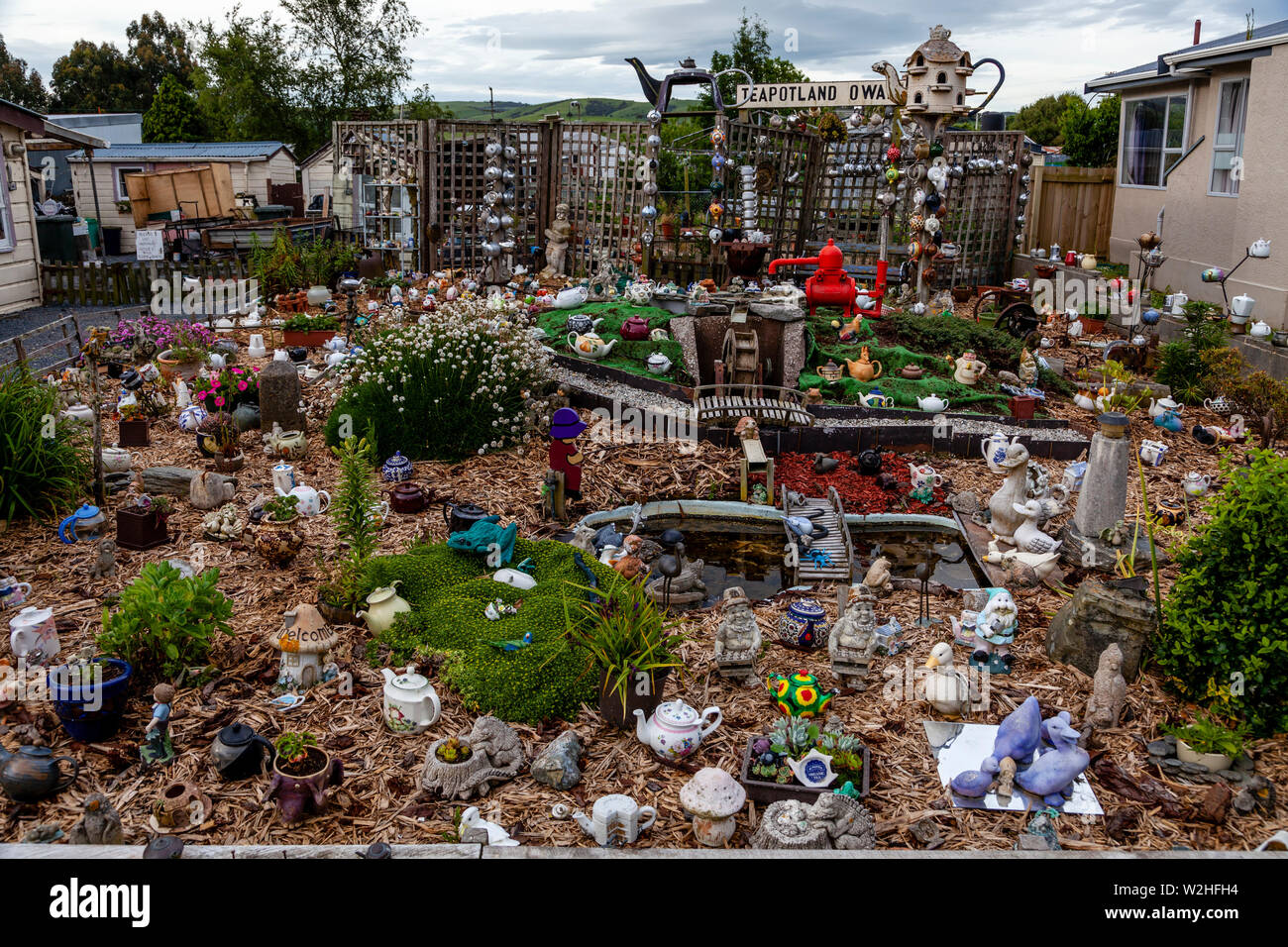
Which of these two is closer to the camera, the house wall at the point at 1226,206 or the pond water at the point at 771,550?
the pond water at the point at 771,550

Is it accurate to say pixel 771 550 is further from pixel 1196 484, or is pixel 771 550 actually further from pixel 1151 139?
pixel 1151 139

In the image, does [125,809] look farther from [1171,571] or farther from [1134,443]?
[1134,443]

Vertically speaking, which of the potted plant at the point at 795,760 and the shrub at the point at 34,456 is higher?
the shrub at the point at 34,456

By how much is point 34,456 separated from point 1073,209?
60.6ft

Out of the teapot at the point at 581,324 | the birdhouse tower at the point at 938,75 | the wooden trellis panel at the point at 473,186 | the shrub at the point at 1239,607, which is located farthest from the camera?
the wooden trellis panel at the point at 473,186

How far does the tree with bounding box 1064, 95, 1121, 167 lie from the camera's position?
80.5ft

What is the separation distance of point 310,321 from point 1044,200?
14935 mm

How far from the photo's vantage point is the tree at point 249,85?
3378 cm

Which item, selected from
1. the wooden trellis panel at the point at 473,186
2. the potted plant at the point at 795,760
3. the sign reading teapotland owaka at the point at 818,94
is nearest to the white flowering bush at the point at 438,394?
the potted plant at the point at 795,760

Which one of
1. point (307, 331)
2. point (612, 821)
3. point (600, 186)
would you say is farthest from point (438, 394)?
point (600, 186)

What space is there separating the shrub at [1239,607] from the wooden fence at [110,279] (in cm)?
1518

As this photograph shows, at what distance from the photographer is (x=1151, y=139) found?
16.6 metres

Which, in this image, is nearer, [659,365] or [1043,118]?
[659,365]

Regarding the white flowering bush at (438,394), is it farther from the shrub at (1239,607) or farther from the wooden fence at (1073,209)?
the wooden fence at (1073,209)
